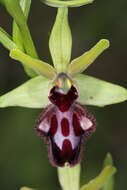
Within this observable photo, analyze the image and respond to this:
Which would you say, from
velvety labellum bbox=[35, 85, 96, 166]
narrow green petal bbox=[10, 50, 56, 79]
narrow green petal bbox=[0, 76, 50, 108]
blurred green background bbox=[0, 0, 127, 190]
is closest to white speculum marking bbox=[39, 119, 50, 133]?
velvety labellum bbox=[35, 85, 96, 166]

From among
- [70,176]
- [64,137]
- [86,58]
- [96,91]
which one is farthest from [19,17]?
[70,176]

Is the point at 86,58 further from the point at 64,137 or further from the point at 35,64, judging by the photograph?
the point at 64,137

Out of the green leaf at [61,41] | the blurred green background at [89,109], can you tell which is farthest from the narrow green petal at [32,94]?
the blurred green background at [89,109]

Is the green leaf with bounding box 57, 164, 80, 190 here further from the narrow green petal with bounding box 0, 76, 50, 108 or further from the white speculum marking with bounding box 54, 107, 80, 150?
the narrow green petal with bounding box 0, 76, 50, 108

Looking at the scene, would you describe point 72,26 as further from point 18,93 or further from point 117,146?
point 18,93

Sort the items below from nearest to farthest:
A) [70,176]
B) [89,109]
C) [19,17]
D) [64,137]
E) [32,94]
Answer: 1. [64,137]
2. [19,17]
3. [32,94]
4. [70,176]
5. [89,109]

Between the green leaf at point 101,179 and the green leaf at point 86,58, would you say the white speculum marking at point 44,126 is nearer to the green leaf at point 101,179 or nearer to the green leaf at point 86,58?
the green leaf at point 86,58
